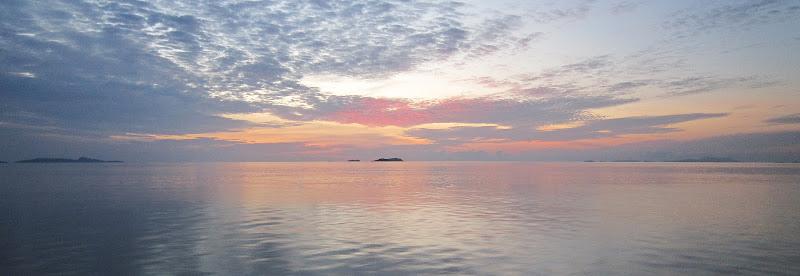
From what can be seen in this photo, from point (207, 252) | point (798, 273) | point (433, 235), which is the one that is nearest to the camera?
point (798, 273)

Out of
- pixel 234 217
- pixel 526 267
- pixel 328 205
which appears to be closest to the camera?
pixel 526 267

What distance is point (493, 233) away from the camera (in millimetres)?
28766

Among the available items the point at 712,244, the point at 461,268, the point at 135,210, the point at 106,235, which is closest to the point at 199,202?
the point at 135,210

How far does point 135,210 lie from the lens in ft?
133

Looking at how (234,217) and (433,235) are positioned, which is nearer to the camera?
(433,235)

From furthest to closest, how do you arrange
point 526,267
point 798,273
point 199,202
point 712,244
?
point 199,202
point 712,244
point 526,267
point 798,273

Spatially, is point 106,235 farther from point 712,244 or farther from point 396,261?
point 712,244

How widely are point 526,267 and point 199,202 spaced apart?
126ft

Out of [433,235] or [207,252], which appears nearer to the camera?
[207,252]

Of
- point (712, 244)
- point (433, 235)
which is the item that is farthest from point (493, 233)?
point (712, 244)

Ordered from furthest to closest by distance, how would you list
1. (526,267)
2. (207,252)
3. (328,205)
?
(328,205), (207,252), (526,267)

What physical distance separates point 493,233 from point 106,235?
23.6 m

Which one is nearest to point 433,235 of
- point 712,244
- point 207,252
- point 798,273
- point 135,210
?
point 207,252

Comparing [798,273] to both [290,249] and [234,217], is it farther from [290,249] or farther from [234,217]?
[234,217]
